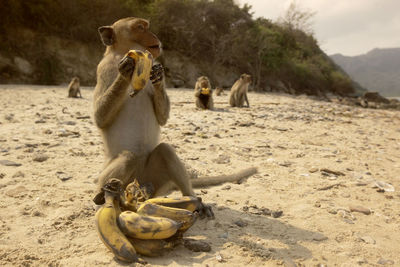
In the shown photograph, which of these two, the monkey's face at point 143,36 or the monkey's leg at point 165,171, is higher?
the monkey's face at point 143,36

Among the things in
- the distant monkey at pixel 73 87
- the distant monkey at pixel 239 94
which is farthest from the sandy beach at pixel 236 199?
the distant monkey at pixel 239 94

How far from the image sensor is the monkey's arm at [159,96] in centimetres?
292

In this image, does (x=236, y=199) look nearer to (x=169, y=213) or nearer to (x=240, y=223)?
(x=240, y=223)

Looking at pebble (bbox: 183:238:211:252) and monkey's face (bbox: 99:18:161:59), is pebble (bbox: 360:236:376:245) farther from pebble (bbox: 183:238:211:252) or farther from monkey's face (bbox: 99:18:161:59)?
monkey's face (bbox: 99:18:161:59)

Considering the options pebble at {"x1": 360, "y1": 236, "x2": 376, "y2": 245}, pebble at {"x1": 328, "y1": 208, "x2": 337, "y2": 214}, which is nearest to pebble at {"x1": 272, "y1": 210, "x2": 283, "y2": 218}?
pebble at {"x1": 328, "y1": 208, "x2": 337, "y2": 214}

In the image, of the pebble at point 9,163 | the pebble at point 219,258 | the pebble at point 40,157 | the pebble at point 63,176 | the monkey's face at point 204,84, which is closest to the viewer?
the pebble at point 219,258

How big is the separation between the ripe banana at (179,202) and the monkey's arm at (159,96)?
0.88 meters

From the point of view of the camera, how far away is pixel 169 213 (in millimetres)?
2488

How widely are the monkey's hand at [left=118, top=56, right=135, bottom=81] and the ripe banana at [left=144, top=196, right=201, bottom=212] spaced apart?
1.05 meters

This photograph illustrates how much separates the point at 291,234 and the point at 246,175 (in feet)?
5.18

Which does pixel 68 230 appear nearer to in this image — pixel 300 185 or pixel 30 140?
pixel 300 185

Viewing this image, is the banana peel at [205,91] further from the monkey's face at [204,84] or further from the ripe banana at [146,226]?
the ripe banana at [146,226]

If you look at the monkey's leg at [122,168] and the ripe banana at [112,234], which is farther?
the monkey's leg at [122,168]

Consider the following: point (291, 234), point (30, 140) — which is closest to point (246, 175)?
point (291, 234)
